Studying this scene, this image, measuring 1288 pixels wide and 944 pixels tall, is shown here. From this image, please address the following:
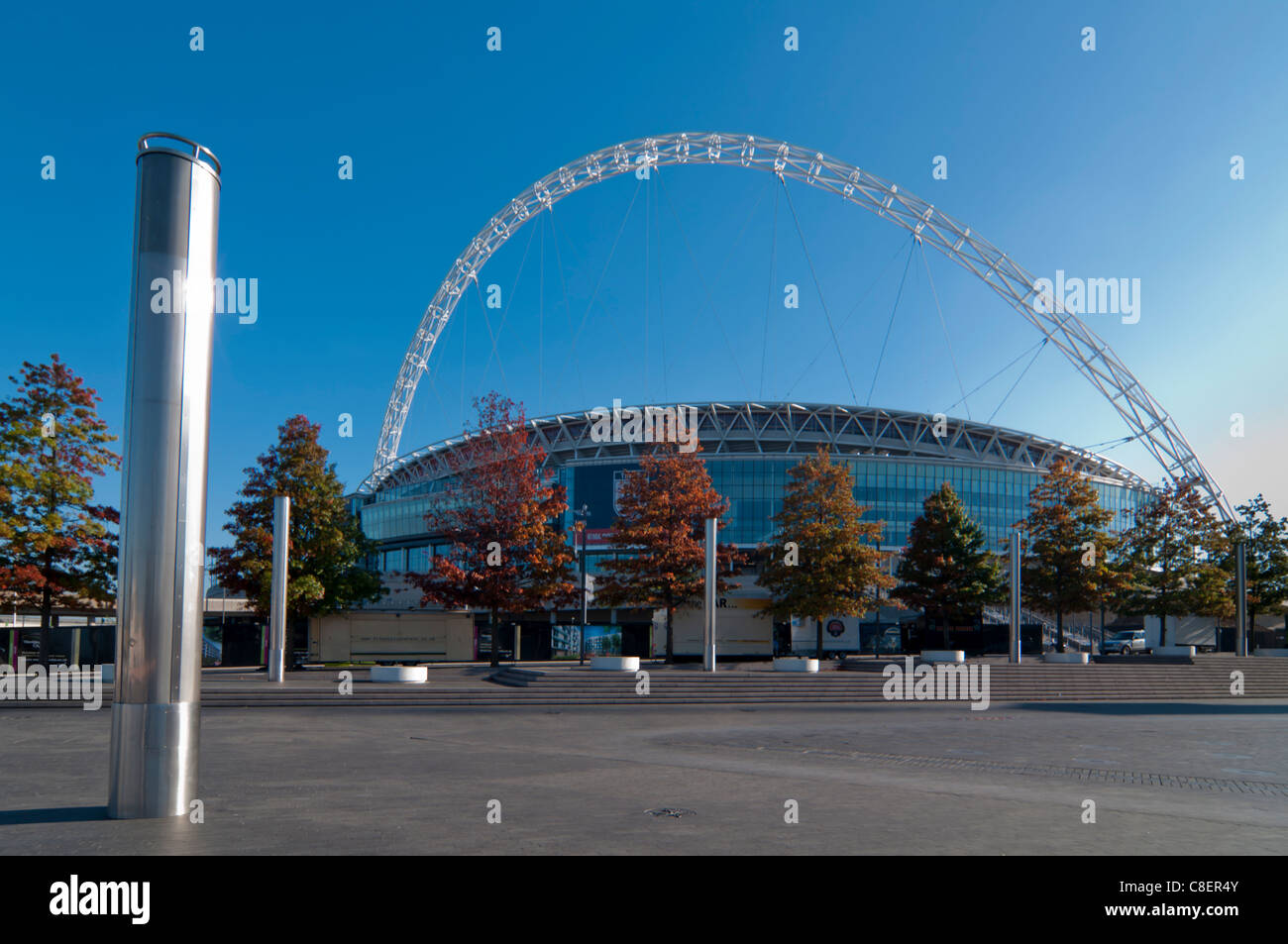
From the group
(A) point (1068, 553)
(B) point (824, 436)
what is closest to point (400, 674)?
(A) point (1068, 553)

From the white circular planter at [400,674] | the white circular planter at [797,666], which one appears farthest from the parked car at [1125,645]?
the white circular planter at [400,674]

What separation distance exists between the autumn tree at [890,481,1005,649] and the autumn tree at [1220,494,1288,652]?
52.2 ft

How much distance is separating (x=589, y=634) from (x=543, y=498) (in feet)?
28.7

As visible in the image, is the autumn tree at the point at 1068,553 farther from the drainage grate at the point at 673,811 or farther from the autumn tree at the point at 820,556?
the drainage grate at the point at 673,811

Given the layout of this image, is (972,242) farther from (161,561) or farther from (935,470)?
(161,561)

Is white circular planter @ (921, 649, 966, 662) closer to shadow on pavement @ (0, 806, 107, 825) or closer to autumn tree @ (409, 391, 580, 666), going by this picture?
autumn tree @ (409, 391, 580, 666)

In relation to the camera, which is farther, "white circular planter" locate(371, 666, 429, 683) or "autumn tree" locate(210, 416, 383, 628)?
"autumn tree" locate(210, 416, 383, 628)

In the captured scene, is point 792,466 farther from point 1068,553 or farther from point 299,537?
point 299,537

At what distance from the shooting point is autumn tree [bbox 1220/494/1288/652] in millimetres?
51938

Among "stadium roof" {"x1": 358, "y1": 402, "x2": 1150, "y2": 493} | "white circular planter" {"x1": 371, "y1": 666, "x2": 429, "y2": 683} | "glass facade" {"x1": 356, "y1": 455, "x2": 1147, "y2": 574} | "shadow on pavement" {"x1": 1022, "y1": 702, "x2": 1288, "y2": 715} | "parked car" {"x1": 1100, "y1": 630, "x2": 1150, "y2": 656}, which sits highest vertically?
"stadium roof" {"x1": 358, "y1": 402, "x2": 1150, "y2": 493}

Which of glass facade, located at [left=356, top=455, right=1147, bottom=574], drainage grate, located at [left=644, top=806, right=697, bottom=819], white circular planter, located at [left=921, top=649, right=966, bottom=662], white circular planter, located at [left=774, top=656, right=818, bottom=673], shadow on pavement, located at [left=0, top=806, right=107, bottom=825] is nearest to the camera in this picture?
shadow on pavement, located at [left=0, top=806, right=107, bottom=825]

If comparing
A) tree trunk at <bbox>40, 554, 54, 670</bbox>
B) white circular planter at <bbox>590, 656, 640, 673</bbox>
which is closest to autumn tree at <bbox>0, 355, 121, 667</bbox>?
tree trunk at <bbox>40, 554, 54, 670</bbox>

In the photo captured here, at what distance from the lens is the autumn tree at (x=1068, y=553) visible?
44.3 meters

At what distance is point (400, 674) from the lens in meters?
28.1
